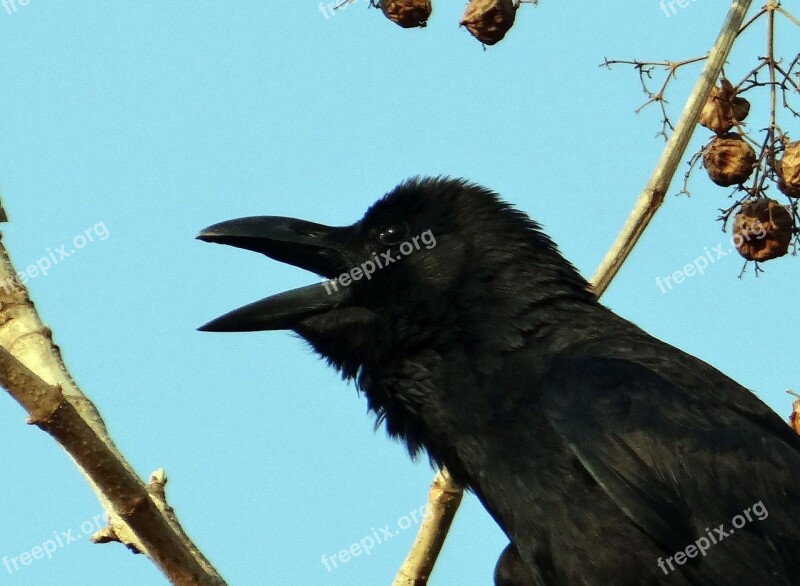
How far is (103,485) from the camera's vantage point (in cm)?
361

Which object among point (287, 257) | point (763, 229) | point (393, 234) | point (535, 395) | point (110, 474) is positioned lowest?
point (535, 395)

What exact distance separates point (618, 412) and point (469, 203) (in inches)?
48.0

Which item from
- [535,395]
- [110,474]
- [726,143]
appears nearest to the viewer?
[110,474]

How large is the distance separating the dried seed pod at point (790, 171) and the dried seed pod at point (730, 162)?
13 cm

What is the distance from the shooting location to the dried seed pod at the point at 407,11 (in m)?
5.04

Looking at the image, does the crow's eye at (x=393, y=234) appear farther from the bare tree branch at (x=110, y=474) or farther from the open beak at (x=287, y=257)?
A: the bare tree branch at (x=110, y=474)

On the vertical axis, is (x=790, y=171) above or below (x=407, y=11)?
below

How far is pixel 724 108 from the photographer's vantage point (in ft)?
17.6

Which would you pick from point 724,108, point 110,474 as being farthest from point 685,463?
point 110,474

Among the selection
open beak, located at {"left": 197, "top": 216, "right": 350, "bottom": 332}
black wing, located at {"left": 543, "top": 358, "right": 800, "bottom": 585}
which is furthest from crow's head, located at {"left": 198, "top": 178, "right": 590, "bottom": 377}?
black wing, located at {"left": 543, "top": 358, "right": 800, "bottom": 585}

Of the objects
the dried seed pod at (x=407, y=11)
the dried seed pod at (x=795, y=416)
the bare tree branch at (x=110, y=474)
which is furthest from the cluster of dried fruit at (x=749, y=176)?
the bare tree branch at (x=110, y=474)

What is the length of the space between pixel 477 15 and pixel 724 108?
1.17 m

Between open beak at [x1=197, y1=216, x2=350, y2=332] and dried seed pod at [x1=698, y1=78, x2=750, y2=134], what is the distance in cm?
163

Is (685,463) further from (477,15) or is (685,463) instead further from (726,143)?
(477,15)
